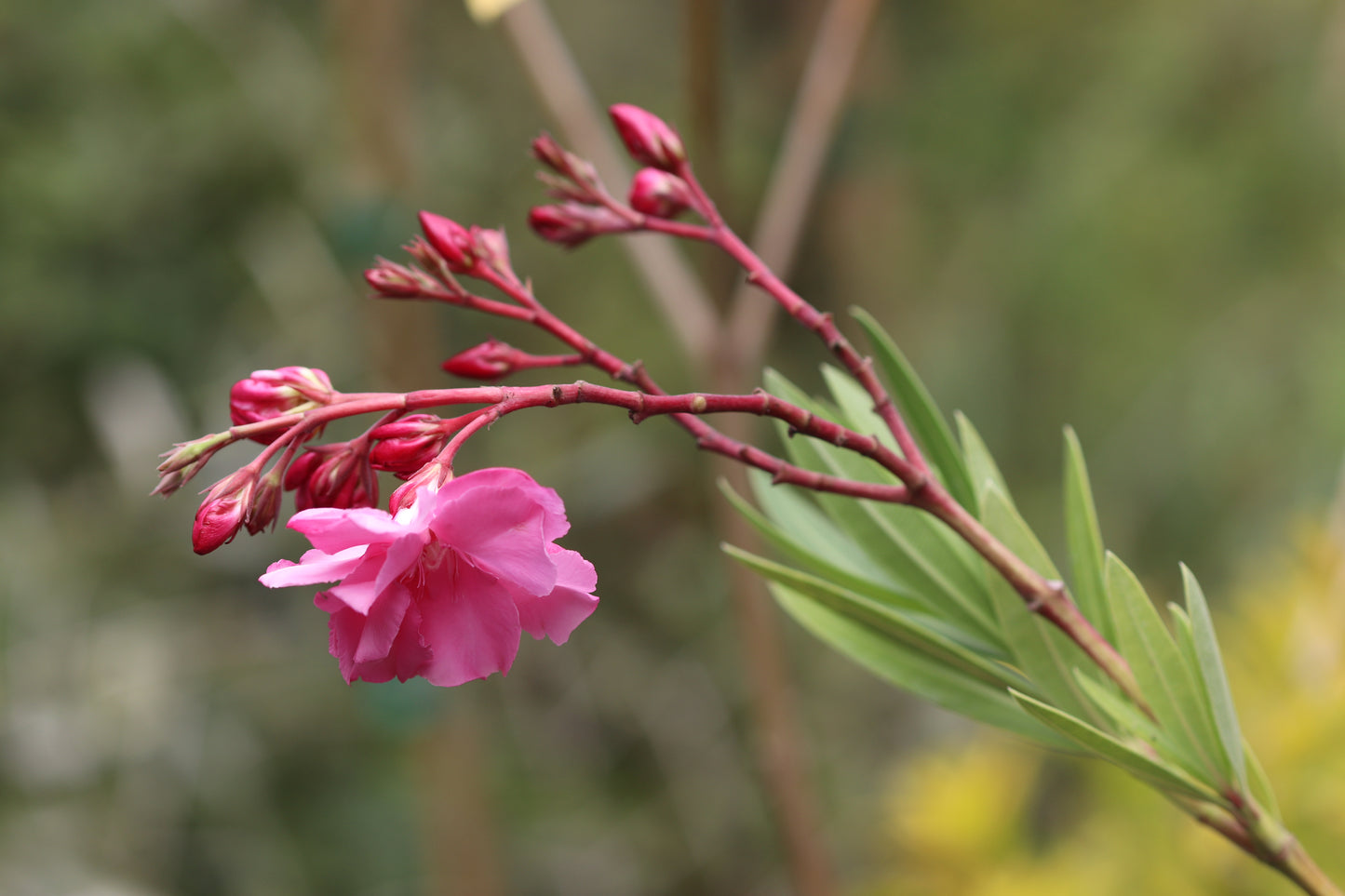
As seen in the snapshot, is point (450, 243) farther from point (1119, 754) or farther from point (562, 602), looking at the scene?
point (1119, 754)

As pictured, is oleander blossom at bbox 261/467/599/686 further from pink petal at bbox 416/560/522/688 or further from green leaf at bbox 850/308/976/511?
green leaf at bbox 850/308/976/511

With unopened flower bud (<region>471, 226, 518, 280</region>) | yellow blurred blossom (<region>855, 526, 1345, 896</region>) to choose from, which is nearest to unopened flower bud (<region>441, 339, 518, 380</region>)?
unopened flower bud (<region>471, 226, 518, 280</region>)

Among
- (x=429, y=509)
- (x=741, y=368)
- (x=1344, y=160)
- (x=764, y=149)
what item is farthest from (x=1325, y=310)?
(x=429, y=509)

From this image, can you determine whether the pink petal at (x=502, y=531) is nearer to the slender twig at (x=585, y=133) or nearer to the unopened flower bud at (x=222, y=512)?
the unopened flower bud at (x=222, y=512)

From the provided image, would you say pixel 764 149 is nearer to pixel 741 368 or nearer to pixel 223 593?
pixel 741 368

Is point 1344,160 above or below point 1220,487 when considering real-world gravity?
above

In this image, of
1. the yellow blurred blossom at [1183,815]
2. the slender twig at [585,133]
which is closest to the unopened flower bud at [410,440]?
the slender twig at [585,133]
